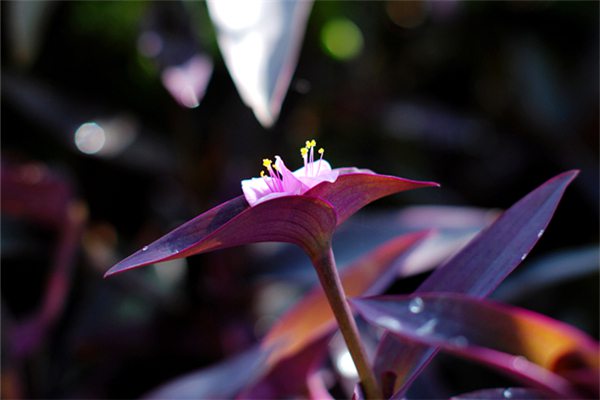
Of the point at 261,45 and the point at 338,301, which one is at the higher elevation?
the point at 261,45

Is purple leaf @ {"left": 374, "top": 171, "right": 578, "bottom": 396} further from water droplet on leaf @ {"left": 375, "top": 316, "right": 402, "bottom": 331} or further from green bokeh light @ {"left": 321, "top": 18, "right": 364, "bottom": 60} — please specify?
green bokeh light @ {"left": 321, "top": 18, "right": 364, "bottom": 60}

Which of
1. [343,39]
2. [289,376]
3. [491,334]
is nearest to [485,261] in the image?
[491,334]

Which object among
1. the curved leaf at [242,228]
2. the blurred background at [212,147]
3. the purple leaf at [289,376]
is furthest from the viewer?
the blurred background at [212,147]

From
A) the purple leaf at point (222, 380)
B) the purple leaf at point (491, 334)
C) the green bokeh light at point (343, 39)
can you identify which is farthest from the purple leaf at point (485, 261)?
the green bokeh light at point (343, 39)

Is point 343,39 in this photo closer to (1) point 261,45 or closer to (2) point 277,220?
(1) point 261,45

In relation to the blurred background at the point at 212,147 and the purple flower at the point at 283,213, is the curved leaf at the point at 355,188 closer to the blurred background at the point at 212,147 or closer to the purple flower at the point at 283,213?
the purple flower at the point at 283,213

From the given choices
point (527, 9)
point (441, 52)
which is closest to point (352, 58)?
point (441, 52)
